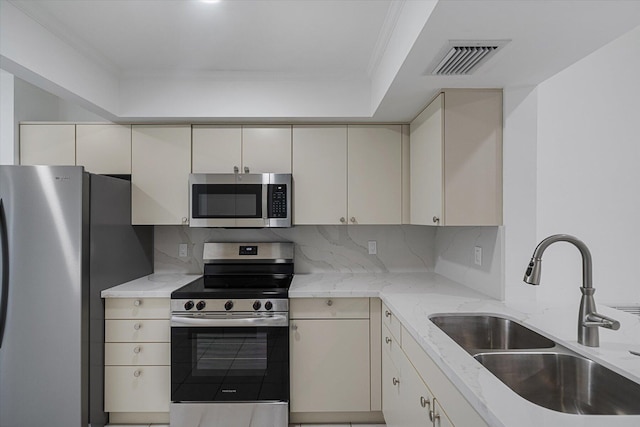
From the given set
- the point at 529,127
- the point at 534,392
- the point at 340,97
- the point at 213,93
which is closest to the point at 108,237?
the point at 213,93

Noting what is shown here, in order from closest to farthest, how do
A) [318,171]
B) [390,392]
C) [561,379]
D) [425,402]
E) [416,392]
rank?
[561,379], [425,402], [416,392], [390,392], [318,171]

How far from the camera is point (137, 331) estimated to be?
2348 mm

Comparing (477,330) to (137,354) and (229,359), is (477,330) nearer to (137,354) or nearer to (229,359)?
(229,359)

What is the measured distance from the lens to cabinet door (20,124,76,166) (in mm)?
2613

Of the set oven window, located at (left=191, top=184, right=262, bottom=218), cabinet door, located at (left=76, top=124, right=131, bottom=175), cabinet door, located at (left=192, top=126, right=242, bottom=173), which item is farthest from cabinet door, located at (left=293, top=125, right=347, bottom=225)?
cabinet door, located at (left=76, top=124, right=131, bottom=175)

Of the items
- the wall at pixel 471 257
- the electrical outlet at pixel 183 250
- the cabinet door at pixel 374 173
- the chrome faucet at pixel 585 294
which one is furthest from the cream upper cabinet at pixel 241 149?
the chrome faucet at pixel 585 294

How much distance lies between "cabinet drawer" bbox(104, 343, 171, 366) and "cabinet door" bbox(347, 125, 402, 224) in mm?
1583

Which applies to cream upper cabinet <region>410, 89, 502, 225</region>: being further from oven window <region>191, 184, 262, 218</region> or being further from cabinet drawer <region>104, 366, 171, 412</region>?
cabinet drawer <region>104, 366, 171, 412</region>

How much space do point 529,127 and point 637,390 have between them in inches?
54.4

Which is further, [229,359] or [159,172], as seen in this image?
[159,172]

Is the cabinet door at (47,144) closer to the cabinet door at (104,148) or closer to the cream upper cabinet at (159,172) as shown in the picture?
the cabinet door at (104,148)

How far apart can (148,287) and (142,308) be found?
0.15 metres

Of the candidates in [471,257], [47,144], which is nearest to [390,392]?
[471,257]

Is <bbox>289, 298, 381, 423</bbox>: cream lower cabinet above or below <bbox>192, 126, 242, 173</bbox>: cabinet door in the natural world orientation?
below
